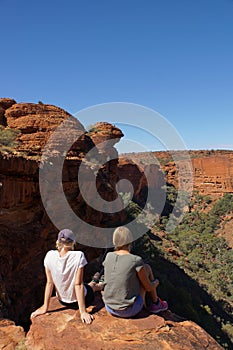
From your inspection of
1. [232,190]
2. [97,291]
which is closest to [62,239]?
[97,291]

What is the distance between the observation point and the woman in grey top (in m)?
2.99

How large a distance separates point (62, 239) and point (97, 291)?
104cm

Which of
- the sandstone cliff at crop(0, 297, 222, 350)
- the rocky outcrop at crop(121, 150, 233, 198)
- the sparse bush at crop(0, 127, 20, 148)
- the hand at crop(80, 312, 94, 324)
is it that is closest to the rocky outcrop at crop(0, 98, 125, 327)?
the sparse bush at crop(0, 127, 20, 148)

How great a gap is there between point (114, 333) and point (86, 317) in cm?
36

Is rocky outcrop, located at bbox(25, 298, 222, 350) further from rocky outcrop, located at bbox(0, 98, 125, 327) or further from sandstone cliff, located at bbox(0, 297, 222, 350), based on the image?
rocky outcrop, located at bbox(0, 98, 125, 327)

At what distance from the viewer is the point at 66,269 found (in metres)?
3.18

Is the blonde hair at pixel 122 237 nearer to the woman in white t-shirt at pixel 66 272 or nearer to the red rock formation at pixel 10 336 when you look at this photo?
the woman in white t-shirt at pixel 66 272

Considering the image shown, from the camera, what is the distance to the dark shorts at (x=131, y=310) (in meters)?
2.98

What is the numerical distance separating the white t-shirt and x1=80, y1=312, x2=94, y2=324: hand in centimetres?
34

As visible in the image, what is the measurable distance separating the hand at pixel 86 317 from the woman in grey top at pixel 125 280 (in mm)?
242

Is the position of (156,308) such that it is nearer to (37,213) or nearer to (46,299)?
(46,299)

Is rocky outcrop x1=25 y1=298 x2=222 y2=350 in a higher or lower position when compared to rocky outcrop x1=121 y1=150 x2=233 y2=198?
lower

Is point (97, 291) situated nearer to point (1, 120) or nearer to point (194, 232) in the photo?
point (1, 120)

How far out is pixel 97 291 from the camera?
3.71 meters
